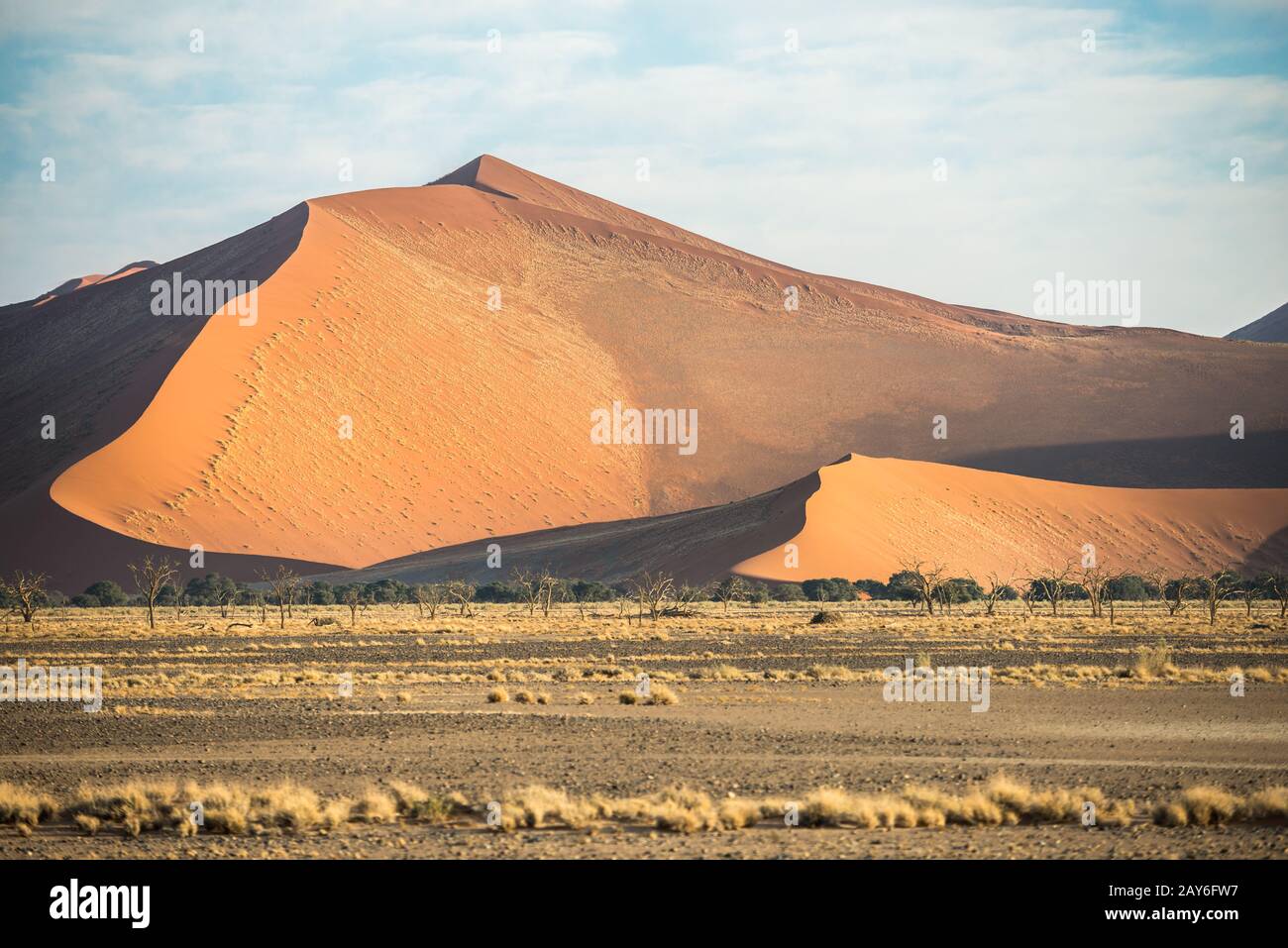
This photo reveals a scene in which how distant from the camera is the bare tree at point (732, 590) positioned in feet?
198

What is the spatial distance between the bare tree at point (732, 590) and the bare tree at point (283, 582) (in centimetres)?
1808

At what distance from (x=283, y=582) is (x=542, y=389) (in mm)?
47101

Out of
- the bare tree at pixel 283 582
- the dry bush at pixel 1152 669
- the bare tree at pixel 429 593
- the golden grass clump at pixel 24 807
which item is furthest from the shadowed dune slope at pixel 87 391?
the golden grass clump at pixel 24 807

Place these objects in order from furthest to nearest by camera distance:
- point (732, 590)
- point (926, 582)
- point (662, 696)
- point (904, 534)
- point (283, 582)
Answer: point (904, 534) < point (732, 590) < point (283, 582) < point (926, 582) < point (662, 696)

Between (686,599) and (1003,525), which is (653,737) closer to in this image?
(686,599)

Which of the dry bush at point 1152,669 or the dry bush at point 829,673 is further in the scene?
the dry bush at point 829,673

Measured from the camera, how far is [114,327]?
345ft

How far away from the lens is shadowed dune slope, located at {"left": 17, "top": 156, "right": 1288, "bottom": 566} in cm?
7838

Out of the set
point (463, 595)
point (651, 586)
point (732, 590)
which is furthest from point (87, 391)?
point (732, 590)

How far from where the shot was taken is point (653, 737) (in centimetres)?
1587

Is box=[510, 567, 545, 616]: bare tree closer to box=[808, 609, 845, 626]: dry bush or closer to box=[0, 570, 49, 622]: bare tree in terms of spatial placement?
box=[808, 609, 845, 626]: dry bush

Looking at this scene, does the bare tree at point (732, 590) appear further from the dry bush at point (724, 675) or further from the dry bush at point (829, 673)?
the dry bush at point (724, 675)

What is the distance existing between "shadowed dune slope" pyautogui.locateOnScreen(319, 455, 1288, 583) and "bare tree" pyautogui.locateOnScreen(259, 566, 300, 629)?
146 inches
